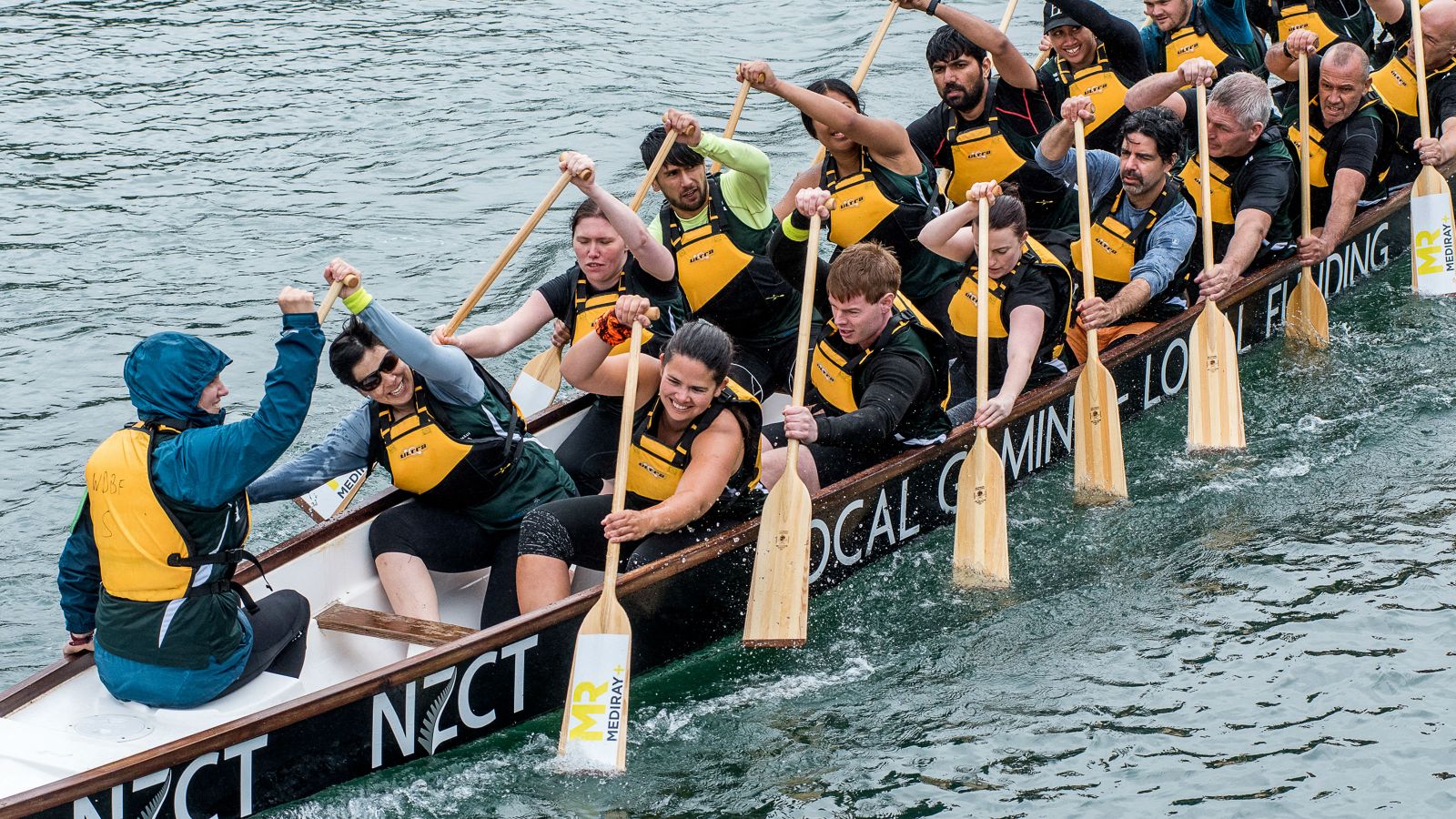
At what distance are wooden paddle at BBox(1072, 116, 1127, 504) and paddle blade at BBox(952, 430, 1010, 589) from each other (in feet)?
2.21

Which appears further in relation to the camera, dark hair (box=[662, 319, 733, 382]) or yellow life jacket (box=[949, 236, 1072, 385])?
yellow life jacket (box=[949, 236, 1072, 385])

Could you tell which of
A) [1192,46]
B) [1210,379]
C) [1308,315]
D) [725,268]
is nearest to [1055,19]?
[1192,46]

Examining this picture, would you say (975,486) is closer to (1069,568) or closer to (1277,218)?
(1069,568)

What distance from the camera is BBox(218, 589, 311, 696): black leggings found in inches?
190

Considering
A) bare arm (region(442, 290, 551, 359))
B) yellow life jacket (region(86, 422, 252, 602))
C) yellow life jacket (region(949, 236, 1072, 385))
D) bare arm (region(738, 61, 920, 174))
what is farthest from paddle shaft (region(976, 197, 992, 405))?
yellow life jacket (region(86, 422, 252, 602))

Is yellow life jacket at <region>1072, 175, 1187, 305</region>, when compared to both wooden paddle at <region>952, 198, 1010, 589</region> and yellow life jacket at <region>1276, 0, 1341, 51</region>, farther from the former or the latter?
yellow life jacket at <region>1276, 0, 1341, 51</region>

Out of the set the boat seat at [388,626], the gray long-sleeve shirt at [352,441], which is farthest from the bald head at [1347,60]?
the boat seat at [388,626]

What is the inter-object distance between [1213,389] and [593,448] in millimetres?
2774

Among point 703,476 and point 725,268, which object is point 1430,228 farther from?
point 703,476

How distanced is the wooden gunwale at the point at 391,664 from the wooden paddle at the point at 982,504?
0.54 feet

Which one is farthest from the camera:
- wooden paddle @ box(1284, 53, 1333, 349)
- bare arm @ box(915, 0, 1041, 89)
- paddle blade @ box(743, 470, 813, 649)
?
wooden paddle @ box(1284, 53, 1333, 349)

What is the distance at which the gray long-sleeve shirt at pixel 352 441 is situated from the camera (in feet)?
16.3

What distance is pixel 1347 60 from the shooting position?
754cm

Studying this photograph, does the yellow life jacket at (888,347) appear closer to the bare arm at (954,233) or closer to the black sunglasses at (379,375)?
the bare arm at (954,233)
